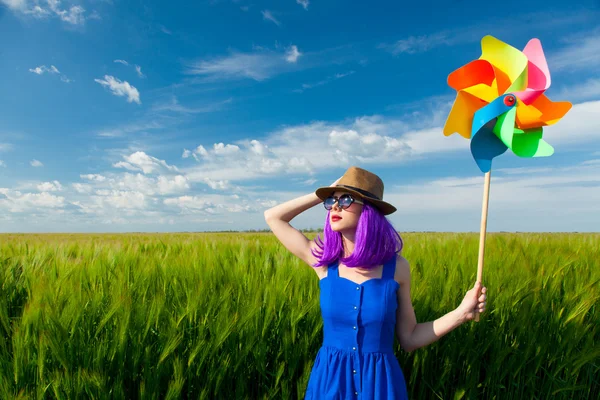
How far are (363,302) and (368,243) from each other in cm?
26

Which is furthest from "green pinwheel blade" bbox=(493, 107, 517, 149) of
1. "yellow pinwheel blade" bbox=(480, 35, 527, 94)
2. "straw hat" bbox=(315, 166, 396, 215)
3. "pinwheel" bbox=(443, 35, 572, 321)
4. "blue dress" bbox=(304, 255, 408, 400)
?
"blue dress" bbox=(304, 255, 408, 400)

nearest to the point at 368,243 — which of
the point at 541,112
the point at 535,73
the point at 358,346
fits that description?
the point at 358,346

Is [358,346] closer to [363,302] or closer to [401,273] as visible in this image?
[363,302]

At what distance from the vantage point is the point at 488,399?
96.1 inches

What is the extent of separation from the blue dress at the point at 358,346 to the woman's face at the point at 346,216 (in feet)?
0.78

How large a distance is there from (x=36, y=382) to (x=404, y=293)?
1640 mm

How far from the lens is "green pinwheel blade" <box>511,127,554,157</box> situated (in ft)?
6.53

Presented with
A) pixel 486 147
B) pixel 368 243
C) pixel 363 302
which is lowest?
pixel 363 302

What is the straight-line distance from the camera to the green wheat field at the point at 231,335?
6.23 ft

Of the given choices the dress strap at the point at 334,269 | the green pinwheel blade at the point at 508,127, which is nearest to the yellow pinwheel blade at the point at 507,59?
the green pinwheel blade at the point at 508,127

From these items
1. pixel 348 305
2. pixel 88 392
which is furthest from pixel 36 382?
pixel 348 305

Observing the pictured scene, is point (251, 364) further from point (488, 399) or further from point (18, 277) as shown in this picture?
point (18, 277)

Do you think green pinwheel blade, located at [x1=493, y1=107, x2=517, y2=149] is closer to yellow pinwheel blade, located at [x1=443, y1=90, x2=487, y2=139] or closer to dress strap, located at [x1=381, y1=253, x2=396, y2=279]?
yellow pinwheel blade, located at [x1=443, y1=90, x2=487, y2=139]

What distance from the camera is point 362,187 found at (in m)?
2.01
